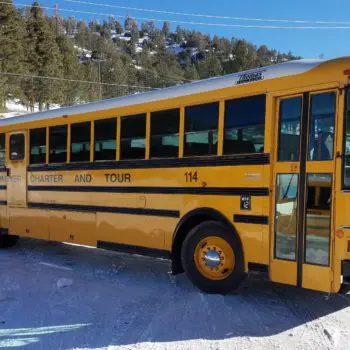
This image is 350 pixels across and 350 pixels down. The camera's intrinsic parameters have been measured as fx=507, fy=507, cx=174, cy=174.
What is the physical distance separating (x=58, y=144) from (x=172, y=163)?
273cm

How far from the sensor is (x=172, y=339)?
455 cm

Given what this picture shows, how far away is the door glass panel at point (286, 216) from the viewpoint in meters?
5.12

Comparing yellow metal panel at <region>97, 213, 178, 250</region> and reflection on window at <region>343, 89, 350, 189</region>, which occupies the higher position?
reflection on window at <region>343, 89, 350, 189</region>

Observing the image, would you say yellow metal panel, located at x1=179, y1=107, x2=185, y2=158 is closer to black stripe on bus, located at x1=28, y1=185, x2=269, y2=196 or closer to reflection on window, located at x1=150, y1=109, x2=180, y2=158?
reflection on window, located at x1=150, y1=109, x2=180, y2=158

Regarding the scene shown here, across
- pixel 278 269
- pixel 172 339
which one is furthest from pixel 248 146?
pixel 172 339

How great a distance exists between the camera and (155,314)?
5246mm

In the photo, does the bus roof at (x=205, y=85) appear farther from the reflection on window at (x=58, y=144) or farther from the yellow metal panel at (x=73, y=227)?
the yellow metal panel at (x=73, y=227)

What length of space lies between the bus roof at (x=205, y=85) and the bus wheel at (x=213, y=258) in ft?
5.37

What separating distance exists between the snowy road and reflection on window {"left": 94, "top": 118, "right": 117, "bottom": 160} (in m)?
1.72

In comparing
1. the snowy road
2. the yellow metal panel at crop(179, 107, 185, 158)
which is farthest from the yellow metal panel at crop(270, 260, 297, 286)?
the yellow metal panel at crop(179, 107, 185, 158)

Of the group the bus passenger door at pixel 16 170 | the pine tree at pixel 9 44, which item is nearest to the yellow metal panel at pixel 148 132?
the bus passenger door at pixel 16 170

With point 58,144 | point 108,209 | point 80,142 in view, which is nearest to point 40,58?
point 58,144

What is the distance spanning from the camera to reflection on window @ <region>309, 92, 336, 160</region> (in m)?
4.93

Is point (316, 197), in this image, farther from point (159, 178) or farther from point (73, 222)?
point (73, 222)
